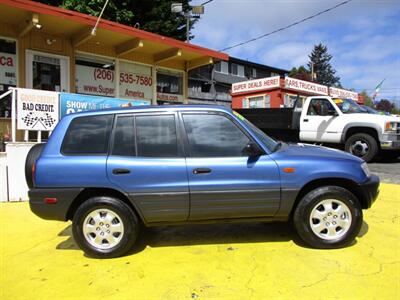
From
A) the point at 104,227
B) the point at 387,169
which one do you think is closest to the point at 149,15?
the point at 387,169

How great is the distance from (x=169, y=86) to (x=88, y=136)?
8.61 meters

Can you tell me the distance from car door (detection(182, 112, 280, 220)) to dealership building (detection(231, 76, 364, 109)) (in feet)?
55.6

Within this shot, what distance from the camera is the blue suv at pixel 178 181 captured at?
430 cm

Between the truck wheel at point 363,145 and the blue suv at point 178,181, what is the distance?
6.60 meters

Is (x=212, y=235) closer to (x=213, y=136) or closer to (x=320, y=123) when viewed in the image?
(x=213, y=136)

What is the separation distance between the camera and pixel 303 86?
24.1 meters

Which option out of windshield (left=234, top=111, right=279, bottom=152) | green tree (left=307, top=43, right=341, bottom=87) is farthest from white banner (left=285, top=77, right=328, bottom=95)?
green tree (left=307, top=43, right=341, bottom=87)

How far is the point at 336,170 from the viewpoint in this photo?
4375mm

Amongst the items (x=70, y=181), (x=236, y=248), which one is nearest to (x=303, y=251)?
(x=236, y=248)

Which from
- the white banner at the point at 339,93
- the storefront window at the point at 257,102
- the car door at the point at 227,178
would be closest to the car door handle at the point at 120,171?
the car door at the point at 227,178

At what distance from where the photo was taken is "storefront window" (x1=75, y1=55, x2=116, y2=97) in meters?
10.5

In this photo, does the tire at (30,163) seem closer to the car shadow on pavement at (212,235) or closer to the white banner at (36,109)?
the car shadow on pavement at (212,235)

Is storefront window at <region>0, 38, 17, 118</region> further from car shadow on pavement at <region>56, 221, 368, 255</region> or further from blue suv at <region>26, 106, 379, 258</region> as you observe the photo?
blue suv at <region>26, 106, 379, 258</region>

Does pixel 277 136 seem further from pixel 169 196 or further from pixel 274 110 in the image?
pixel 169 196
